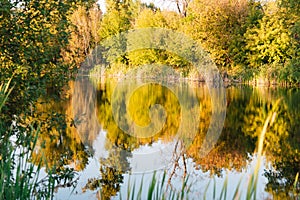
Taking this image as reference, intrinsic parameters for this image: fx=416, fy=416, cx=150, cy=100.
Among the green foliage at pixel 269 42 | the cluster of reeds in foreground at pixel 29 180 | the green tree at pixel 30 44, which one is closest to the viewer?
the cluster of reeds in foreground at pixel 29 180

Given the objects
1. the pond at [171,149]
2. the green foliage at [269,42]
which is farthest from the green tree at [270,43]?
the pond at [171,149]

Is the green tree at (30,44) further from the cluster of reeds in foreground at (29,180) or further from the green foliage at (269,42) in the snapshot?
the green foliage at (269,42)

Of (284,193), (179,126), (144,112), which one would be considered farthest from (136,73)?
(284,193)

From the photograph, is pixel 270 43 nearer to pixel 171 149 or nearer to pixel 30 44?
pixel 171 149

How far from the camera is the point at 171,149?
8.04 metres

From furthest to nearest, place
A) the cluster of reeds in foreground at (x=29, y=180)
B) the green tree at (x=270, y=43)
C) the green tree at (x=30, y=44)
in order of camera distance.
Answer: the green tree at (x=270, y=43) < the green tree at (x=30, y=44) < the cluster of reeds in foreground at (x=29, y=180)

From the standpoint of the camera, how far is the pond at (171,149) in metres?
5.37

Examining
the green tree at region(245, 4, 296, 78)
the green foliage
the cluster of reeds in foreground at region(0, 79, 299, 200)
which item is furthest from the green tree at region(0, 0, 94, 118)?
the green foliage

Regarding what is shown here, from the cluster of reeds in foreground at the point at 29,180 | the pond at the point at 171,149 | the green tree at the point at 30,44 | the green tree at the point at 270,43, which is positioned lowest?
the pond at the point at 171,149

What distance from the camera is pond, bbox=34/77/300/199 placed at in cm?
537

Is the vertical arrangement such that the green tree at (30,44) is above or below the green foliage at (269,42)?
below

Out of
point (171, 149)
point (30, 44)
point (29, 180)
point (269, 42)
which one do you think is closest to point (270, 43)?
point (269, 42)

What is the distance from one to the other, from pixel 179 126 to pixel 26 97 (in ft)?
19.1

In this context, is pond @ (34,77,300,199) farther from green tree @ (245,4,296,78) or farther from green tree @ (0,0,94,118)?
green tree @ (245,4,296,78)
